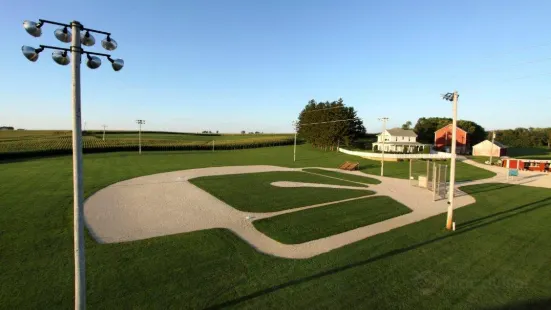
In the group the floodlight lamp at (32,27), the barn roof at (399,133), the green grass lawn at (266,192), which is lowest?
the green grass lawn at (266,192)

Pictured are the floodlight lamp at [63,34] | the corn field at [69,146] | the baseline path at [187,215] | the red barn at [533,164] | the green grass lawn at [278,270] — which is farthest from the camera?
the corn field at [69,146]

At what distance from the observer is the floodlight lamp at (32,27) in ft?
16.6

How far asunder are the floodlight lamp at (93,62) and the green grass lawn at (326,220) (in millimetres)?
10333

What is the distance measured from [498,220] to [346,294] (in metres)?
13.5

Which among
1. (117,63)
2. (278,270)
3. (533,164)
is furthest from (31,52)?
(533,164)

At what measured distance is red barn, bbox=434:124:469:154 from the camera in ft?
216

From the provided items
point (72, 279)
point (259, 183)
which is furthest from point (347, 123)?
point (72, 279)

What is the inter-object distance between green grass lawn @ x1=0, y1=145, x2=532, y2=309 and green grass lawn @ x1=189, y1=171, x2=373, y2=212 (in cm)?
641

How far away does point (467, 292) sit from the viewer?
29.3 ft

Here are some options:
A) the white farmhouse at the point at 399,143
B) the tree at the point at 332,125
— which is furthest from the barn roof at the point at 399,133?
the tree at the point at 332,125

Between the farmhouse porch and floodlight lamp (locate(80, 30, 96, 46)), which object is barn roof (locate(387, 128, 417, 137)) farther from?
floodlight lamp (locate(80, 30, 96, 46))

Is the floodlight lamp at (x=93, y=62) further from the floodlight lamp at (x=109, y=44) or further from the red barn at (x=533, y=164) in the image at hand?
the red barn at (x=533, y=164)

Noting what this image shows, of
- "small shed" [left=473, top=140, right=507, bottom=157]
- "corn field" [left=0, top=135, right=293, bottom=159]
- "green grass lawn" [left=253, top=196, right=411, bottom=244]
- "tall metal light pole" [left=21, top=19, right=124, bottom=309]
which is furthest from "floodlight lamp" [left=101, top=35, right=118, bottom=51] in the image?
"small shed" [left=473, top=140, right=507, bottom=157]

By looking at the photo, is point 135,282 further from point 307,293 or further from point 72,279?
point 307,293
